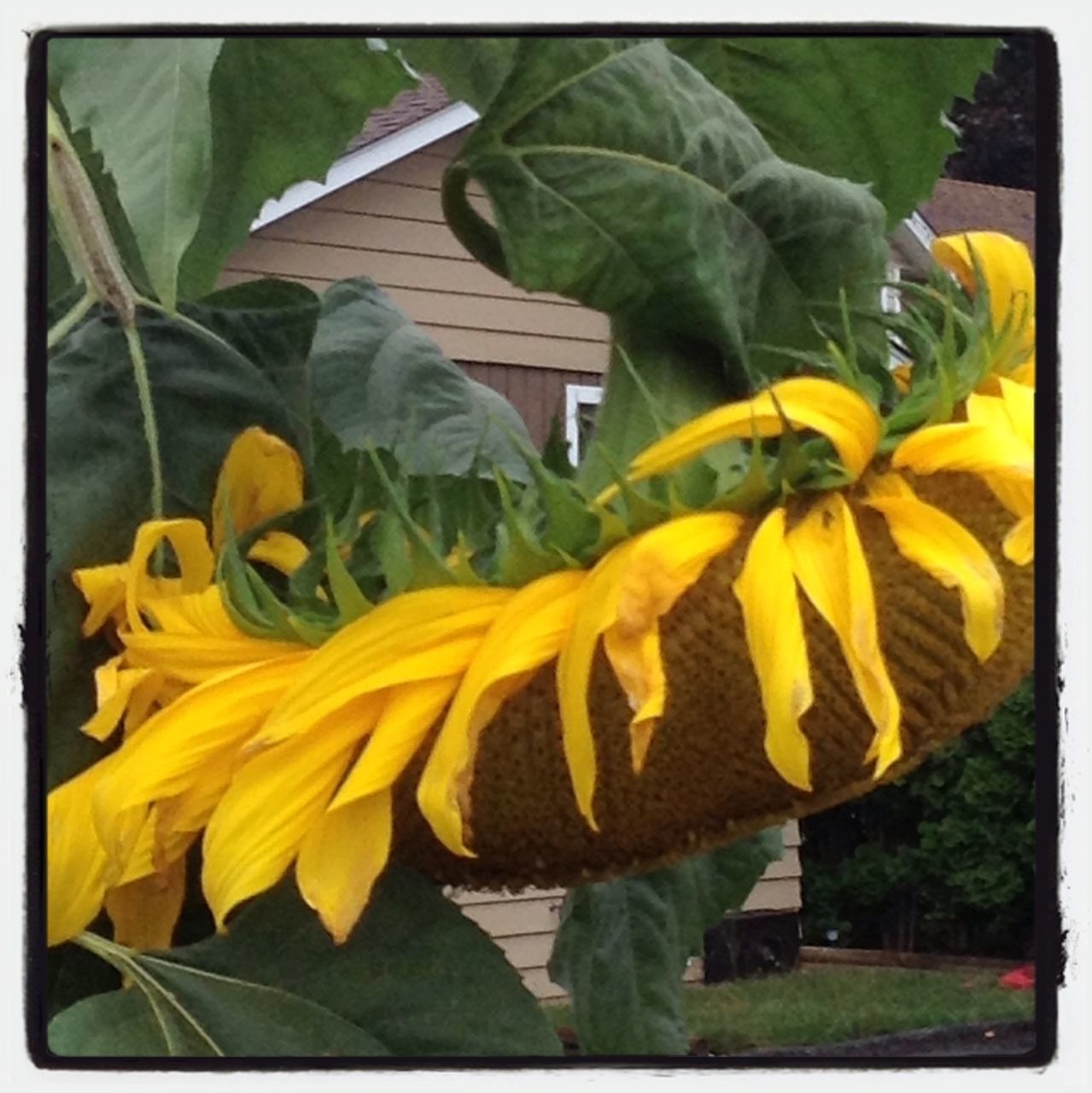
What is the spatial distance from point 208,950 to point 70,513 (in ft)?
0.39

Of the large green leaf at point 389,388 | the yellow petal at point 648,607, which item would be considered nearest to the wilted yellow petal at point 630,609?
the yellow petal at point 648,607

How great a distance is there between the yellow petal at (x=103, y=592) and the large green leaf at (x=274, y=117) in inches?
3.0

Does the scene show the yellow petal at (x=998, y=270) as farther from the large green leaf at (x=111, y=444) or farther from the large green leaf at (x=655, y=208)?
the large green leaf at (x=111, y=444)

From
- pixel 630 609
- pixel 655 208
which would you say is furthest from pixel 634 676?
pixel 655 208

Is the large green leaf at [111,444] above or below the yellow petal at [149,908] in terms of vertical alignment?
above

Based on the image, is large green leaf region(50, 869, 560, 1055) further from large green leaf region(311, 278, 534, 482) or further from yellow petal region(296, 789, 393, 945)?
large green leaf region(311, 278, 534, 482)

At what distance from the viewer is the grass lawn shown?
44cm

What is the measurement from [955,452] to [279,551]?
6.4 inches

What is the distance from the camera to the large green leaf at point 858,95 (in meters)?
0.43

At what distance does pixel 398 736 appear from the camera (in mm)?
349

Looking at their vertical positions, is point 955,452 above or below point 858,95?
below

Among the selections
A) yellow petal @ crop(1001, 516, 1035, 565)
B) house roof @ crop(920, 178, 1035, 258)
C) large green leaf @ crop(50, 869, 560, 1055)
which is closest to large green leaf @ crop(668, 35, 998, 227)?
house roof @ crop(920, 178, 1035, 258)

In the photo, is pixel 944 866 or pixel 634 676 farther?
pixel 944 866

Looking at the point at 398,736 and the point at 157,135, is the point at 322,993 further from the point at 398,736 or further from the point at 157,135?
the point at 157,135
